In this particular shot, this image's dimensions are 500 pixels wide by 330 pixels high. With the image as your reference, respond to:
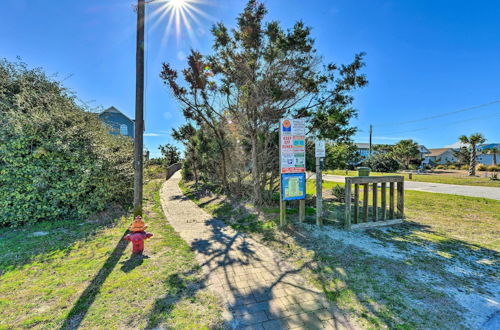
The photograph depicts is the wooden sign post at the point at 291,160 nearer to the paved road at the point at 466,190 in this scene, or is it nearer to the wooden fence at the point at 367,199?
the wooden fence at the point at 367,199

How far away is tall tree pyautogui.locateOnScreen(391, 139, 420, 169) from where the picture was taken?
112 feet

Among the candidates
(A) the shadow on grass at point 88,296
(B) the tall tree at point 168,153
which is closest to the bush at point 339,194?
(A) the shadow on grass at point 88,296

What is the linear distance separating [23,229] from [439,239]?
905 centimetres

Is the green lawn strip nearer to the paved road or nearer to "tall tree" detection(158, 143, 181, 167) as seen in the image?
the paved road

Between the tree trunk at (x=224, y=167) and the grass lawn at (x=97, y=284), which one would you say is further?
the tree trunk at (x=224, y=167)

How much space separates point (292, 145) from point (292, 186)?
0.97 meters

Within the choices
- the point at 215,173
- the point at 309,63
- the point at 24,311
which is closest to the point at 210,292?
the point at 24,311


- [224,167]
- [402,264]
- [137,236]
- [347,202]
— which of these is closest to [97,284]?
[137,236]

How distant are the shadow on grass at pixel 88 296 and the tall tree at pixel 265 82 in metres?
4.13

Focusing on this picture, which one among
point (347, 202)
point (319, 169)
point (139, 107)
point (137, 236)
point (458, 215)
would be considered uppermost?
point (139, 107)

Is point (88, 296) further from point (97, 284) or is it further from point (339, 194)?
point (339, 194)

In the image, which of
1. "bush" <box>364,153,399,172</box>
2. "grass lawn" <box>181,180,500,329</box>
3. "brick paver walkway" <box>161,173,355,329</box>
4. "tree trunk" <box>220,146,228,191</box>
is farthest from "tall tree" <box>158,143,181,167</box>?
"bush" <box>364,153,399,172</box>

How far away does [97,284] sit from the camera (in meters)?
2.67

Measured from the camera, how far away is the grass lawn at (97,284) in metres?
2.08
